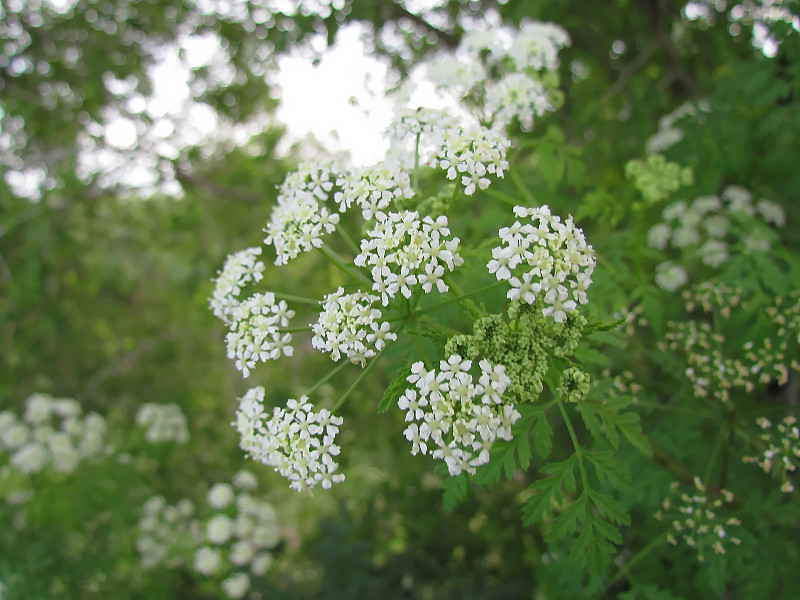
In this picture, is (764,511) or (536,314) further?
(764,511)

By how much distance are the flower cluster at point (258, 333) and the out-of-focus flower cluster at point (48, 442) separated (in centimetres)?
329

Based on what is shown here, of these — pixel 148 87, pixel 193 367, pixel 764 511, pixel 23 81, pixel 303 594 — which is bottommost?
pixel 193 367

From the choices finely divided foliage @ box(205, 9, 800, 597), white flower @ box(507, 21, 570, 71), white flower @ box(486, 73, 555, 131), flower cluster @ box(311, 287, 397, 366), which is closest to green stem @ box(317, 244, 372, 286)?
finely divided foliage @ box(205, 9, 800, 597)

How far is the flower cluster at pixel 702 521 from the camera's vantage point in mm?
2352

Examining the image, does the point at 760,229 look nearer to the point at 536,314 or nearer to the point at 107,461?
the point at 536,314

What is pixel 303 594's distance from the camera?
13.7ft

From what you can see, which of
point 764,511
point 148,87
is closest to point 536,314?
point 764,511

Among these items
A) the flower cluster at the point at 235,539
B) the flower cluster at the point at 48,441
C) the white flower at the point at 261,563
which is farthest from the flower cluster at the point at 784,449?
the flower cluster at the point at 48,441

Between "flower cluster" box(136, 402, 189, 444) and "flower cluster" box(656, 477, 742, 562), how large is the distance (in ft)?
13.0

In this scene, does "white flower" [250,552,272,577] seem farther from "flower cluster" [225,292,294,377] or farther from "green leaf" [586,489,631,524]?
"green leaf" [586,489,631,524]

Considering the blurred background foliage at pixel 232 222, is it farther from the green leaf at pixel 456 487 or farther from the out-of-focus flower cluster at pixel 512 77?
the green leaf at pixel 456 487

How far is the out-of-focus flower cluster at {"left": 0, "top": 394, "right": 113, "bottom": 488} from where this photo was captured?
469 centimetres

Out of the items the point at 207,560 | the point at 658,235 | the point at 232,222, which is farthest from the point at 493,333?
the point at 232,222

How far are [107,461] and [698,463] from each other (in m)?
4.18
